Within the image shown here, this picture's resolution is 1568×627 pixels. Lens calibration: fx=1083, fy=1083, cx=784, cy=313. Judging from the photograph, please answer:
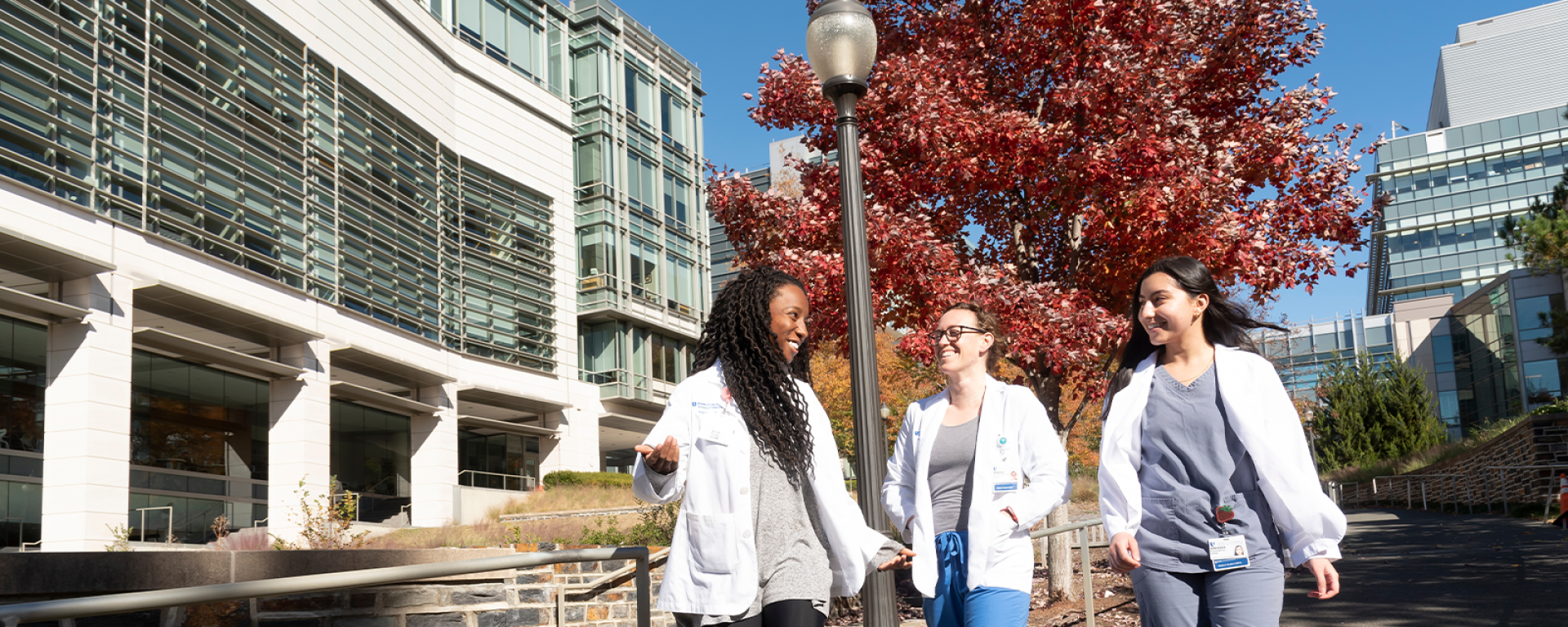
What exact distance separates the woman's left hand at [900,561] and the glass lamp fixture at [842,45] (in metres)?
3.07

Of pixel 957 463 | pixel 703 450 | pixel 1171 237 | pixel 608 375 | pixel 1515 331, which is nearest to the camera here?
pixel 703 450

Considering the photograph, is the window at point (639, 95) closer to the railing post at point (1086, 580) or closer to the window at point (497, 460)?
the window at point (497, 460)

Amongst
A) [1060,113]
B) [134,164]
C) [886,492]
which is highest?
[134,164]

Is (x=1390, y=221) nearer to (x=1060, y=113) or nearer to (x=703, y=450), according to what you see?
(x=1060, y=113)

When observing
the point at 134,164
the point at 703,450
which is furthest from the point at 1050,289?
the point at 134,164

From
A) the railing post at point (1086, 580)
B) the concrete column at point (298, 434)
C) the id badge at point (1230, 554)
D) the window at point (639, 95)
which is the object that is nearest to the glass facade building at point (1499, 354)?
the window at point (639, 95)

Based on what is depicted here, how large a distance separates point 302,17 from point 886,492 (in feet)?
83.7

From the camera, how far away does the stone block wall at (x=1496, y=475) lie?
2075 cm

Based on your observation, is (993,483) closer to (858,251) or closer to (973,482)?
(973,482)

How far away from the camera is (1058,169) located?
1033 cm

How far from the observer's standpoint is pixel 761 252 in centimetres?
1112

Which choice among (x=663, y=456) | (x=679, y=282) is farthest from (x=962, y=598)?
(x=679, y=282)

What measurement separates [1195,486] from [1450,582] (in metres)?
8.76

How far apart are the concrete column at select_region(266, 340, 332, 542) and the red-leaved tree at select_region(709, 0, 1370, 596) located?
55.1ft
